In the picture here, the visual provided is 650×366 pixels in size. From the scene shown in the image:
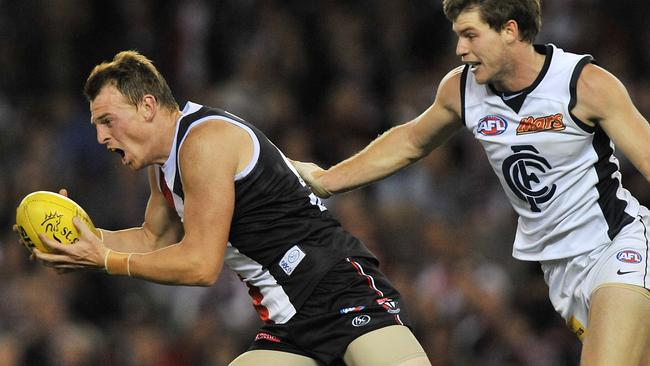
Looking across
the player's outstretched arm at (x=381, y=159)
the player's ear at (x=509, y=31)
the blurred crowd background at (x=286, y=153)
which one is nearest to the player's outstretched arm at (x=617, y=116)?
the player's ear at (x=509, y=31)

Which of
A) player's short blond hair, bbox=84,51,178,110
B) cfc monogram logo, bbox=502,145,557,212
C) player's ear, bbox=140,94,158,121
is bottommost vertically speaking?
cfc monogram logo, bbox=502,145,557,212

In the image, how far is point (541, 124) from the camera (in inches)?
A: 189

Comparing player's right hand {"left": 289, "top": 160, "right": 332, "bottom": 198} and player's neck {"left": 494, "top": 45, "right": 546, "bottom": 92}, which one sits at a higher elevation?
player's neck {"left": 494, "top": 45, "right": 546, "bottom": 92}

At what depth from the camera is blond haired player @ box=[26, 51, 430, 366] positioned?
4.59 m

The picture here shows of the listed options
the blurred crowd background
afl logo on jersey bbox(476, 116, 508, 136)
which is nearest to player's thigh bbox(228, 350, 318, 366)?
afl logo on jersey bbox(476, 116, 508, 136)

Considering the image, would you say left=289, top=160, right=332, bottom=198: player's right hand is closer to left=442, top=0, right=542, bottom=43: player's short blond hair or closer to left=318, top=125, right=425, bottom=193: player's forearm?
left=318, top=125, right=425, bottom=193: player's forearm

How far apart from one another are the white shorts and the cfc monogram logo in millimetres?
298

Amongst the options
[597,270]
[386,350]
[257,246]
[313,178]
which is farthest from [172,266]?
[597,270]

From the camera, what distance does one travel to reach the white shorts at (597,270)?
4.68m

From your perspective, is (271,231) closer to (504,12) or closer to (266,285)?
(266,285)

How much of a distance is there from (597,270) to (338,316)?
43.4 inches

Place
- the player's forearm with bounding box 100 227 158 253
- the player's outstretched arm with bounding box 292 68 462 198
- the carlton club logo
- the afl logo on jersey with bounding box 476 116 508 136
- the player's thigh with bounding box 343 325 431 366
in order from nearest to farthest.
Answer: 1. the player's thigh with bounding box 343 325 431 366
2. the carlton club logo
3. the afl logo on jersey with bounding box 476 116 508 136
4. the player's forearm with bounding box 100 227 158 253
5. the player's outstretched arm with bounding box 292 68 462 198

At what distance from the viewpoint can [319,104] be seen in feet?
33.9

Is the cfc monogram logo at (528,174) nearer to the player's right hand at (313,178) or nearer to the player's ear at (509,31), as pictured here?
the player's ear at (509,31)
